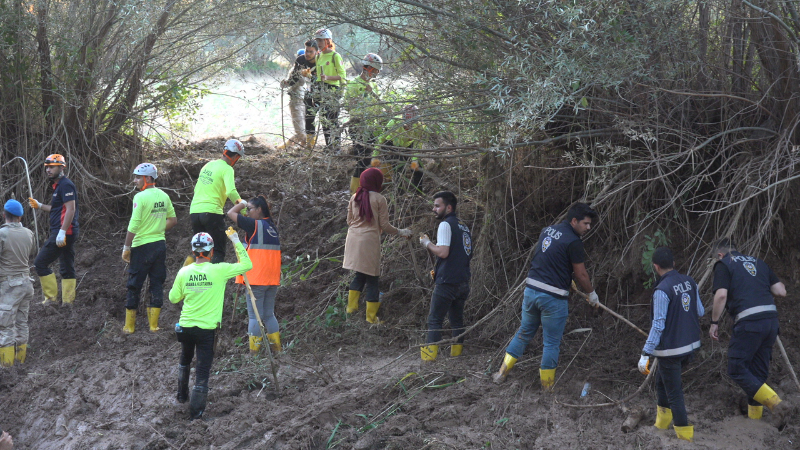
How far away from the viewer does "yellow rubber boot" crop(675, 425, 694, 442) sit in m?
5.69

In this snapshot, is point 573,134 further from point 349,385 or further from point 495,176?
point 349,385

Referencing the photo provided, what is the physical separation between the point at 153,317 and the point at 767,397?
655 cm

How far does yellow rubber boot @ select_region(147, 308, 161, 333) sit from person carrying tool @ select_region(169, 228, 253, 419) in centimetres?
199

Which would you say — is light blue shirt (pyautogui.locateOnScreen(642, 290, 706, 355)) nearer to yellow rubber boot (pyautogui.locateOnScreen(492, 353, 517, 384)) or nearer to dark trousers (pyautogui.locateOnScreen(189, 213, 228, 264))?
yellow rubber boot (pyautogui.locateOnScreen(492, 353, 517, 384))

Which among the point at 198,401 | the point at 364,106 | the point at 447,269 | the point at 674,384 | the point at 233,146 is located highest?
the point at 364,106

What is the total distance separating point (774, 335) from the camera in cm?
589

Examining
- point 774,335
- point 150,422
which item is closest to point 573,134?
point 774,335

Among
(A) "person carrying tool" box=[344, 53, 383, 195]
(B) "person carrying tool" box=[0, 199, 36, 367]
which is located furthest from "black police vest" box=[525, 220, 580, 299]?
(B) "person carrying tool" box=[0, 199, 36, 367]

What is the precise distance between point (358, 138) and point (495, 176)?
1605 mm

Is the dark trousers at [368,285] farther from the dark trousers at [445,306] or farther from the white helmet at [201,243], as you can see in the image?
the white helmet at [201,243]

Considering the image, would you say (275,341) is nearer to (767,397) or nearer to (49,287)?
(49,287)

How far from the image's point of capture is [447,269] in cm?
711

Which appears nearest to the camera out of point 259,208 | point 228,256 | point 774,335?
point 774,335

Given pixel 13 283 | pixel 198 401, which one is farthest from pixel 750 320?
pixel 13 283
